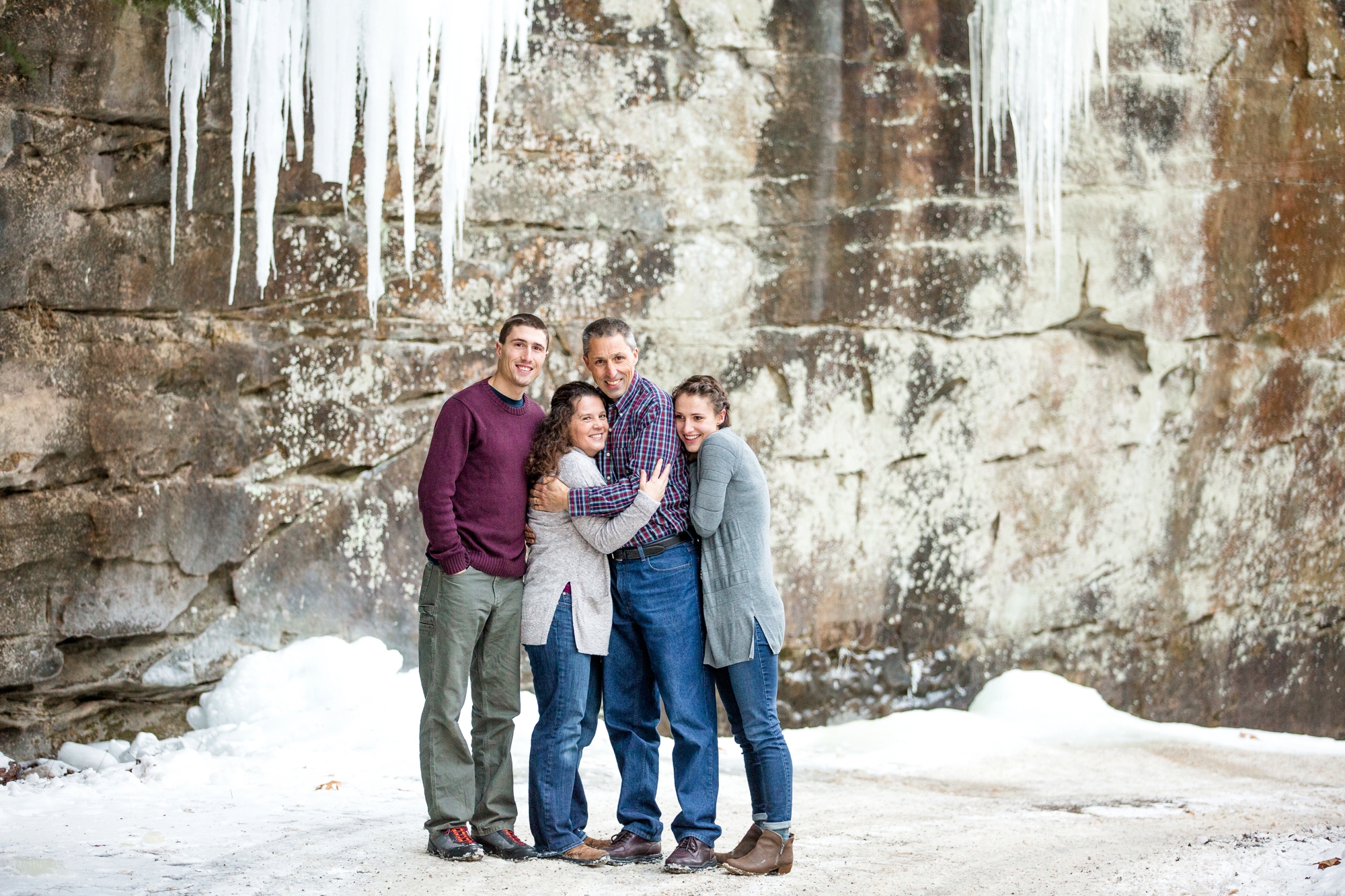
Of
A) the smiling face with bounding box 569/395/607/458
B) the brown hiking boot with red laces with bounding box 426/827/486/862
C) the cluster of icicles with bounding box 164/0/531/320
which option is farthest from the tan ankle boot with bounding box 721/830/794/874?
the cluster of icicles with bounding box 164/0/531/320

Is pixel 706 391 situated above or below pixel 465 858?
above

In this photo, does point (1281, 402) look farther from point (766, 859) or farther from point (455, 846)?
point (455, 846)

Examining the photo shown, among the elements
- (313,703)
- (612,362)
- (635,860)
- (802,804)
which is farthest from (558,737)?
(313,703)

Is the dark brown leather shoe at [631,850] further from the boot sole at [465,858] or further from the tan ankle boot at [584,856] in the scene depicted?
the boot sole at [465,858]

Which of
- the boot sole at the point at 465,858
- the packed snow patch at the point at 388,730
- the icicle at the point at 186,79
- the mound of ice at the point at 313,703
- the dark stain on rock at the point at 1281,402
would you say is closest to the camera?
the boot sole at the point at 465,858

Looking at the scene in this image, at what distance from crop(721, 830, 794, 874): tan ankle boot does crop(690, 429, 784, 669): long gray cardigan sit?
0.53m

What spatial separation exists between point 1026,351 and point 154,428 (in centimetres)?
473

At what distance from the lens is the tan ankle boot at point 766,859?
3635 millimetres

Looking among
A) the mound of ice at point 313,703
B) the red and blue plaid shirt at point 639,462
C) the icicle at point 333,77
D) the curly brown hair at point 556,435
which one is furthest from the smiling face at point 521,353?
the icicle at point 333,77

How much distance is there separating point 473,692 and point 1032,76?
493 cm

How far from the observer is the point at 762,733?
3.74 meters

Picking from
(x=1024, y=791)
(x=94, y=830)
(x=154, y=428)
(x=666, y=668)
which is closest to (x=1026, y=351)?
(x=1024, y=791)

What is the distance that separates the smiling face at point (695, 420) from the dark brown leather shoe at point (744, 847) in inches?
46.3

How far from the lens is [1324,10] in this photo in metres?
7.61
